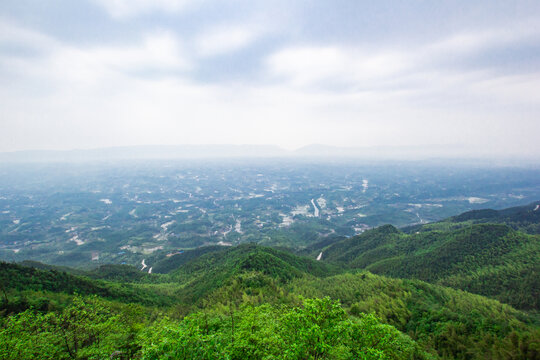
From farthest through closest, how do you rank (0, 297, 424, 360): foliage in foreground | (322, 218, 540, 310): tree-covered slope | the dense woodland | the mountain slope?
the mountain slope, (322, 218, 540, 310): tree-covered slope, the dense woodland, (0, 297, 424, 360): foliage in foreground

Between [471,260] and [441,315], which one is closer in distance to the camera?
[441,315]

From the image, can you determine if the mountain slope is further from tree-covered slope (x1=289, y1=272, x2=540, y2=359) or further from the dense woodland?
tree-covered slope (x1=289, y1=272, x2=540, y2=359)

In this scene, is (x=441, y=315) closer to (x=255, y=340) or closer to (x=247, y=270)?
(x=255, y=340)

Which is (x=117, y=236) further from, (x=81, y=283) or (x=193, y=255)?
(x=81, y=283)

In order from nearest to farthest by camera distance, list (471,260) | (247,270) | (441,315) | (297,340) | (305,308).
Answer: (297,340) → (305,308) → (441,315) → (247,270) → (471,260)

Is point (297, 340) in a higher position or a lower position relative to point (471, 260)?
higher

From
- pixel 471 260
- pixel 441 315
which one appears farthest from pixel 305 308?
pixel 471 260

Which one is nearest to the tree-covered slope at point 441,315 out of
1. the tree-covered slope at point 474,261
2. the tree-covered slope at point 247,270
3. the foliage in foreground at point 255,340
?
the tree-covered slope at point 247,270

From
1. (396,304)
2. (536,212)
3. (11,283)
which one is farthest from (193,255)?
(536,212)

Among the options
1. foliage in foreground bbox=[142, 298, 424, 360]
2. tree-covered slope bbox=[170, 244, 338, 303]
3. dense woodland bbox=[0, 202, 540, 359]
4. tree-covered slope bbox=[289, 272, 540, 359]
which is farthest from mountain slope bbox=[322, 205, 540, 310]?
foliage in foreground bbox=[142, 298, 424, 360]
